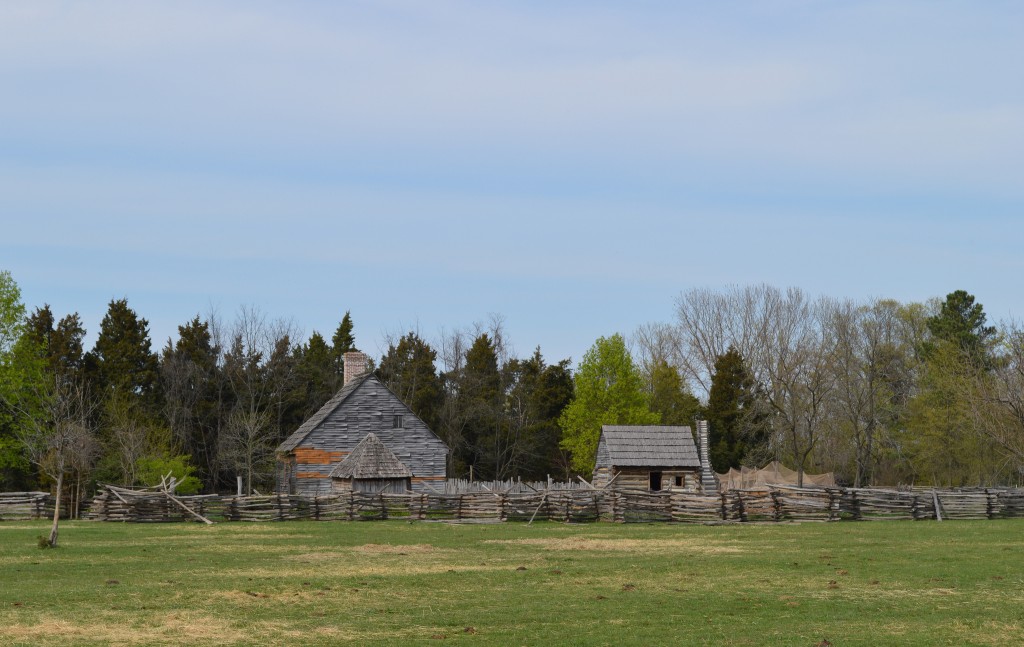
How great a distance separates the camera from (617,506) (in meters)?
43.0

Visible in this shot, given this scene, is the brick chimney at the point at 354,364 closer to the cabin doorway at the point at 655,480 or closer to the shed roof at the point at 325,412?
the shed roof at the point at 325,412

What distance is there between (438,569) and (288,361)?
61.5 metres

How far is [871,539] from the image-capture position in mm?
31719

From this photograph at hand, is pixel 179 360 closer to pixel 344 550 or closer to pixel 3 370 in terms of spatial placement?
pixel 3 370

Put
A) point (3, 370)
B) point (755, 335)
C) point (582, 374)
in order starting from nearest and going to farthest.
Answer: point (3, 370), point (582, 374), point (755, 335)

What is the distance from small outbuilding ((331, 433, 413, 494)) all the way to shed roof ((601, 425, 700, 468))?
982cm

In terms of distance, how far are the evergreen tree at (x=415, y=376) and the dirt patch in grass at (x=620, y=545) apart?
48.1 metres

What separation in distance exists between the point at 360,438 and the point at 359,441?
A: 172mm

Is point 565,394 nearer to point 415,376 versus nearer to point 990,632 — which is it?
point 415,376

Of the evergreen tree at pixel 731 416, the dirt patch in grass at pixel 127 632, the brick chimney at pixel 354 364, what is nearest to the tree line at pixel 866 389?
the evergreen tree at pixel 731 416

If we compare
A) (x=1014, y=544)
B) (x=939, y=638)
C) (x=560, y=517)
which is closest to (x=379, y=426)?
(x=560, y=517)

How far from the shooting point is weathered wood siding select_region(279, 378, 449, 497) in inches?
2218

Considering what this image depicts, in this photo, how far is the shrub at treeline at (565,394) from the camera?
217 feet

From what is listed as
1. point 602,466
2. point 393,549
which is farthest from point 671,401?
point 393,549
